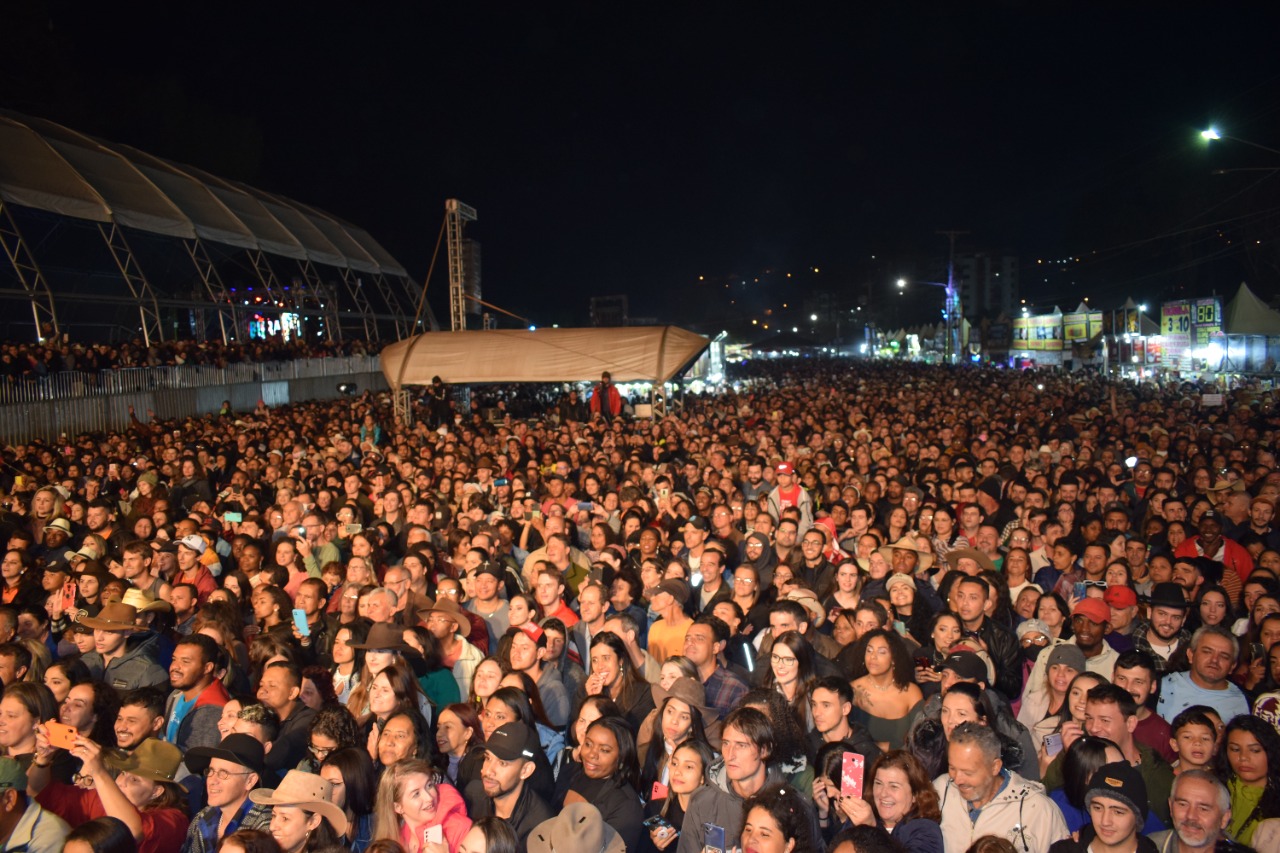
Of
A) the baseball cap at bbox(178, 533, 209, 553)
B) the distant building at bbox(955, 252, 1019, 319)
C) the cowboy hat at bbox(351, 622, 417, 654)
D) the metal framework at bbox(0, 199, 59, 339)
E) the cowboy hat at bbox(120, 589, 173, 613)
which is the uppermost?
the distant building at bbox(955, 252, 1019, 319)

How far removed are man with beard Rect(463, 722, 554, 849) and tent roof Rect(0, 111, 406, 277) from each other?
2166 cm

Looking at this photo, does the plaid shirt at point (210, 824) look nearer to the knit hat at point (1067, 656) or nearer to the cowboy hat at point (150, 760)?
the cowboy hat at point (150, 760)

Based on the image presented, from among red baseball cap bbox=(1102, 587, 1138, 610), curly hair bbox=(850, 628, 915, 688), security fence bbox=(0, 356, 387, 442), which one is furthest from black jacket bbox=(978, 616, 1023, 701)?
security fence bbox=(0, 356, 387, 442)

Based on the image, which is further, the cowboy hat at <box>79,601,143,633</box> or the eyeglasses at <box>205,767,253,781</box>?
the cowboy hat at <box>79,601,143,633</box>

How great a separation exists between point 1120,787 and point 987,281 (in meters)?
129

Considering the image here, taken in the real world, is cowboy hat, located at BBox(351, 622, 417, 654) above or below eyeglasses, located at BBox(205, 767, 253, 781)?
above

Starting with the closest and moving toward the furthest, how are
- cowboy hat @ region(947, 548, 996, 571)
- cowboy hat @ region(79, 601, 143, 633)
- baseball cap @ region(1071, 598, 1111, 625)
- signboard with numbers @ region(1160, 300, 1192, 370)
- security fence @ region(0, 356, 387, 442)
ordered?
baseball cap @ region(1071, 598, 1111, 625) → cowboy hat @ region(79, 601, 143, 633) → cowboy hat @ region(947, 548, 996, 571) → security fence @ region(0, 356, 387, 442) → signboard with numbers @ region(1160, 300, 1192, 370)

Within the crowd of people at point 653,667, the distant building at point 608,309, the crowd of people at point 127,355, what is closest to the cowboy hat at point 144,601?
the crowd of people at point 653,667

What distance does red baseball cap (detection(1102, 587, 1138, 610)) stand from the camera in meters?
5.78

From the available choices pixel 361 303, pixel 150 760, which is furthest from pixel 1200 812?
pixel 361 303

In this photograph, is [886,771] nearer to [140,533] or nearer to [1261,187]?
[140,533]

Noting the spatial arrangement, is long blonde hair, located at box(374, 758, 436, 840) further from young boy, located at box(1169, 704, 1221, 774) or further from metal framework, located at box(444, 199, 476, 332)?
metal framework, located at box(444, 199, 476, 332)

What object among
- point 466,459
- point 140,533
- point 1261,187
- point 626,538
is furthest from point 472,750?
point 1261,187

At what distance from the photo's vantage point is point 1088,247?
224ft
